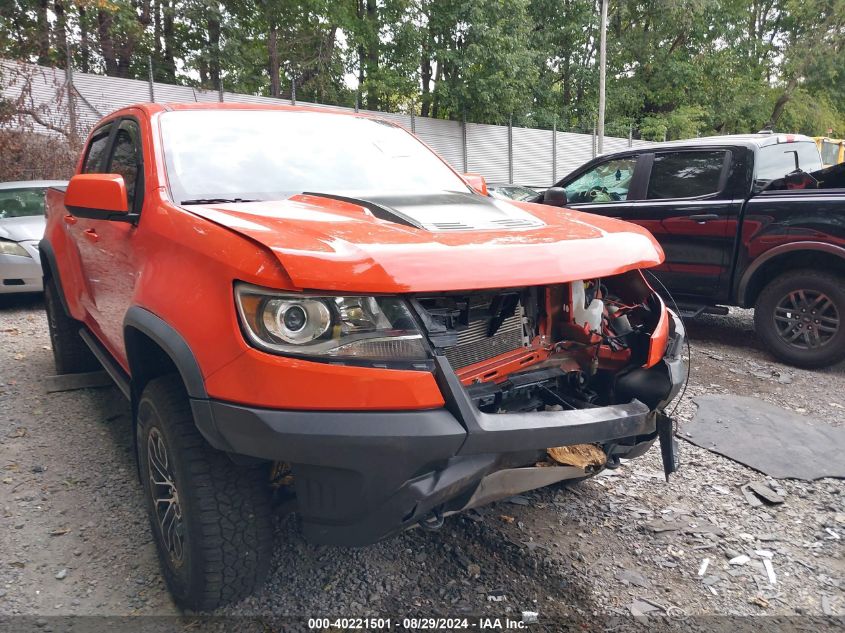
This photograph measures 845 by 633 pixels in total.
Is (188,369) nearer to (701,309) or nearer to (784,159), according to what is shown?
(701,309)

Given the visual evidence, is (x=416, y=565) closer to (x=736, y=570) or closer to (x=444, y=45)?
(x=736, y=570)

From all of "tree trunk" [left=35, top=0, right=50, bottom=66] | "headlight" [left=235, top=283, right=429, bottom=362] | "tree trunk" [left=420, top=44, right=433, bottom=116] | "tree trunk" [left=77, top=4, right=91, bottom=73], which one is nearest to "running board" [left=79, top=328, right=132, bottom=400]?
"headlight" [left=235, top=283, right=429, bottom=362]

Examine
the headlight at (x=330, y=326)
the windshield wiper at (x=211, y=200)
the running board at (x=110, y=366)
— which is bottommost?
the running board at (x=110, y=366)

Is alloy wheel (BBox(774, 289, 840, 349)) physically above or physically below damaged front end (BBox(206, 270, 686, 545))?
below

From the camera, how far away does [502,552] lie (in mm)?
2641

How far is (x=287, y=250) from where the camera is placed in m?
1.80

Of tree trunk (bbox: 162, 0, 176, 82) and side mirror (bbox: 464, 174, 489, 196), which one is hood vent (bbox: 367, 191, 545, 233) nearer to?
side mirror (bbox: 464, 174, 489, 196)

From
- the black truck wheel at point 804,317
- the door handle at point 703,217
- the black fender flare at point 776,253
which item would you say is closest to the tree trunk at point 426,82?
the door handle at point 703,217

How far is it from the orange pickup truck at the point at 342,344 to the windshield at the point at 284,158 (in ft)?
0.04

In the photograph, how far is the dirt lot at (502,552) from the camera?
236 centimetres

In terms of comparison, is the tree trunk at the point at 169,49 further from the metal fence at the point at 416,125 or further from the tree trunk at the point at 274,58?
the metal fence at the point at 416,125

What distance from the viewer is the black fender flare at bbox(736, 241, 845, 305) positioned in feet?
15.8

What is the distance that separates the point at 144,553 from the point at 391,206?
5.64 feet

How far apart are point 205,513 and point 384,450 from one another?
657mm
